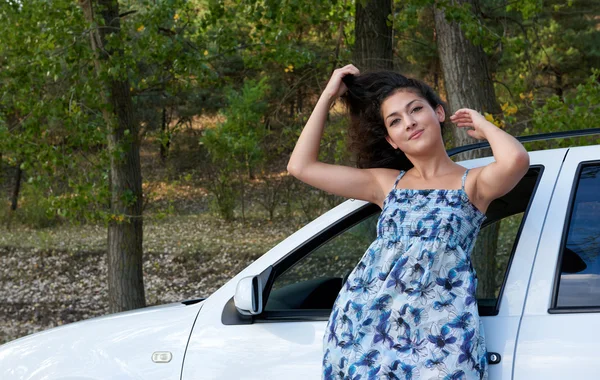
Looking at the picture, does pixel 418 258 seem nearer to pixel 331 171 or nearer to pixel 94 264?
pixel 331 171

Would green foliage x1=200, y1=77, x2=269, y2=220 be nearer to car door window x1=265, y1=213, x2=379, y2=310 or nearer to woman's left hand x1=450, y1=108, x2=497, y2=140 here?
car door window x1=265, y1=213, x2=379, y2=310

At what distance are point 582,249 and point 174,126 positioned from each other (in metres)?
8.70

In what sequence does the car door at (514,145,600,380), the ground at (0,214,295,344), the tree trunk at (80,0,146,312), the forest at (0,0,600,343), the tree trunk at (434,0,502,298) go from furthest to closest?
1. the ground at (0,214,295,344)
2. the tree trunk at (80,0,146,312)
3. the forest at (0,0,600,343)
4. the tree trunk at (434,0,502,298)
5. the car door at (514,145,600,380)

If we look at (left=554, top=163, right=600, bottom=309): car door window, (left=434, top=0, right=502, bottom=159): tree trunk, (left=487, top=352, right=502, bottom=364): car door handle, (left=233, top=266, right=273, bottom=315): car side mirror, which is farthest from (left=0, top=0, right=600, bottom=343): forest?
(left=233, top=266, right=273, bottom=315): car side mirror

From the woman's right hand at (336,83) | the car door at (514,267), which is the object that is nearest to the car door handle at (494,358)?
the car door at (514,267)

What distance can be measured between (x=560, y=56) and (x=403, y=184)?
58.0 ft

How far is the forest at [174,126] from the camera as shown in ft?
22.8

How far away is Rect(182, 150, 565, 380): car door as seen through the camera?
2.63 m

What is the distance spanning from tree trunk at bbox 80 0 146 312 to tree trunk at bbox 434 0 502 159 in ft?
9.71

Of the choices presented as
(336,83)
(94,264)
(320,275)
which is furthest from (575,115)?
(94,264)

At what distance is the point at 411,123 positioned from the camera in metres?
2.87

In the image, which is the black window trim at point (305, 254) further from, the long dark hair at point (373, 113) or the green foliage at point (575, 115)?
the green foliage at point (575, 115)

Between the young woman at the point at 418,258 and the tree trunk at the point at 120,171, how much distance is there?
5.15 meters

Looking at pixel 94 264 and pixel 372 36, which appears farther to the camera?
pixel 94 264
